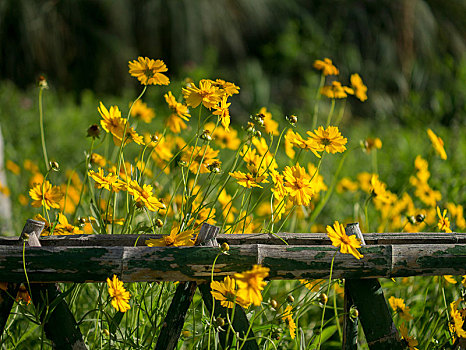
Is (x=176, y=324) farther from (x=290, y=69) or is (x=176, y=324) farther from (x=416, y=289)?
(x=290, y=69)

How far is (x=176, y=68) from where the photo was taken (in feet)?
21.1

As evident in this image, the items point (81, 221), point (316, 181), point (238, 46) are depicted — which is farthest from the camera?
point (238, 46)

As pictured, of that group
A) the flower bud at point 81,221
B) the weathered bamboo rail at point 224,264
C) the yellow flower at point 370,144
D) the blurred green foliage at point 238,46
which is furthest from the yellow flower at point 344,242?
the blurred green foliage at point 238,46

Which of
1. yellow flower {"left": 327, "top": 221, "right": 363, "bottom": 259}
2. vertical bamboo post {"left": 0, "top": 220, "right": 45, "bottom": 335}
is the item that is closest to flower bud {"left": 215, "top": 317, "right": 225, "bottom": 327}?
yellow flower {"left": 327, "top": 221, "right": 363, "bottom": 259}

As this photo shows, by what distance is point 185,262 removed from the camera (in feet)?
3.52

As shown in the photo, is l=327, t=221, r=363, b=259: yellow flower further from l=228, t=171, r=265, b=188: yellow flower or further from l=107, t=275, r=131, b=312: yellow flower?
l=107, t=275, r=131, b=312: yellow flower

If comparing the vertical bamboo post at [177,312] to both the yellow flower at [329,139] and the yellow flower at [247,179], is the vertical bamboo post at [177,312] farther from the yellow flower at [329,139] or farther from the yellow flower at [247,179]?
the yellow flower at [329,139]

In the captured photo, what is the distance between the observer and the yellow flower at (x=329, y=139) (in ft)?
3.89

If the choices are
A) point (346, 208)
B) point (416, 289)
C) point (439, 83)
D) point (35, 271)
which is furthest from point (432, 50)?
point (35, 271)

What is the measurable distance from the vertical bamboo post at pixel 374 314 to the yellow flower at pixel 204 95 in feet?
1.57

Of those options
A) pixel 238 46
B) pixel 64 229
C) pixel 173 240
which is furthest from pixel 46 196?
pixel 238 46

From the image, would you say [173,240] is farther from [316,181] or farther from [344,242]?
[316,181]

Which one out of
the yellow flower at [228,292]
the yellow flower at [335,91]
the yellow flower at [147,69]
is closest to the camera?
the yellow flower at [228,292]

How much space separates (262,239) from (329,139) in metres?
0.27
